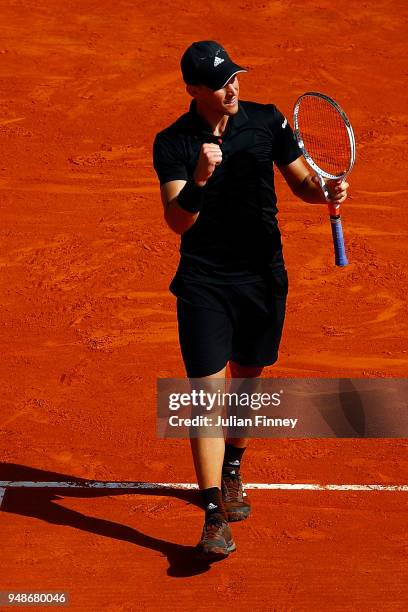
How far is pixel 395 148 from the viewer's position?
10.9 m

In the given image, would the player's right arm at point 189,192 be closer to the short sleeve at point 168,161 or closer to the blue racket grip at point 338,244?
the short sleeve at point 168,161

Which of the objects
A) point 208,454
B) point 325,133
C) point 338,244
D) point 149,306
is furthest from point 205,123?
point 149,306

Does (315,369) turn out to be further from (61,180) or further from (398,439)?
(61,180)

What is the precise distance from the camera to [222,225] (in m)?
6.09

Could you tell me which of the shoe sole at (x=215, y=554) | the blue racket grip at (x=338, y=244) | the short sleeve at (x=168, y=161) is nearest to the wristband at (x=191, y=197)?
the short sleeve at (x=168, y=161)

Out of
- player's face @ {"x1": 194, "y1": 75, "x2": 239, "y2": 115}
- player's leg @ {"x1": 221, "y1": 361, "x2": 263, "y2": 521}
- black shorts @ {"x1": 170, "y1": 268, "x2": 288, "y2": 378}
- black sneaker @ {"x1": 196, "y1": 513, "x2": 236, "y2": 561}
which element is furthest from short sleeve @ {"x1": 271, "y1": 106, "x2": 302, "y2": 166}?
black sneaker @ {"x1": 196, "y1": 513, "x2": 236, "y2": 561}

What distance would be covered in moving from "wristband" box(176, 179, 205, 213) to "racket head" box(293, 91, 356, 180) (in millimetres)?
956

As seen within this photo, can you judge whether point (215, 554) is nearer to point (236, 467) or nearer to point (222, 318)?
point (236, 467)

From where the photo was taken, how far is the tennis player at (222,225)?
5.94m

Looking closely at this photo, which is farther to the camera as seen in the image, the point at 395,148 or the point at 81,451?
the point at 395,148

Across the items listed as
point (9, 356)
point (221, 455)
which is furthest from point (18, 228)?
point (221, 455)

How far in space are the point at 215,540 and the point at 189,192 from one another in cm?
183

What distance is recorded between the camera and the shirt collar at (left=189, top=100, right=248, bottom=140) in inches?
237

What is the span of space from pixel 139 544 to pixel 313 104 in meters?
2.80
